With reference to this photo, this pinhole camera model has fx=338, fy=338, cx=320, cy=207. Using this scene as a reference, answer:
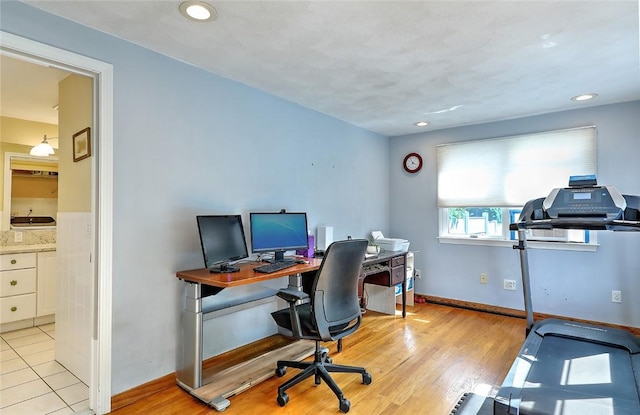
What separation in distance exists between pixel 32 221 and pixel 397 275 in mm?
4484

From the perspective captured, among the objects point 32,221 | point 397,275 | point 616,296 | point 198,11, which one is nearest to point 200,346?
point 198,11

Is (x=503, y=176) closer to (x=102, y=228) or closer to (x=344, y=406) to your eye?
(x=344, y=406)

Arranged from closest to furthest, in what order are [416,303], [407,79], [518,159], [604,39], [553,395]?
1. [553,395]
2. [604,39]
3. [407,79]
4. [518,159]
5. [416,303]

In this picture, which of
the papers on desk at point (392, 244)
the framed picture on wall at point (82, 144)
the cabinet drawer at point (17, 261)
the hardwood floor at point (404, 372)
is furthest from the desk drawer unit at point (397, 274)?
the cabinet drawer at point (17, 261)

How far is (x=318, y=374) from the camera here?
2354mm

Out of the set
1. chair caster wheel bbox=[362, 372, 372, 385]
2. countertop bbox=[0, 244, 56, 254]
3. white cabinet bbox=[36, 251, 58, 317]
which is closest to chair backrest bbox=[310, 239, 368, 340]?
chair caster wheel bbox=[362, 372, 372, 385]

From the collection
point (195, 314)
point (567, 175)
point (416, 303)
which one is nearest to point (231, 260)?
point (195, 314)

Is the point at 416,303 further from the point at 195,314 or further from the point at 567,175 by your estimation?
the point at 195,314

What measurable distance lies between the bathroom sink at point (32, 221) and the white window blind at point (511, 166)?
5.07m

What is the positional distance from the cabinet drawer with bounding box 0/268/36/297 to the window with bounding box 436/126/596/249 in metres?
4.89

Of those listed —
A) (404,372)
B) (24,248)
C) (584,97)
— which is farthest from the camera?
(24,248)

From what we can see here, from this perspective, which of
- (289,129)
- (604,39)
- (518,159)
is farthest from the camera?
(518,159)

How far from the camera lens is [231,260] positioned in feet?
8.47

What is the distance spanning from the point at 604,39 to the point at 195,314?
3.24m
